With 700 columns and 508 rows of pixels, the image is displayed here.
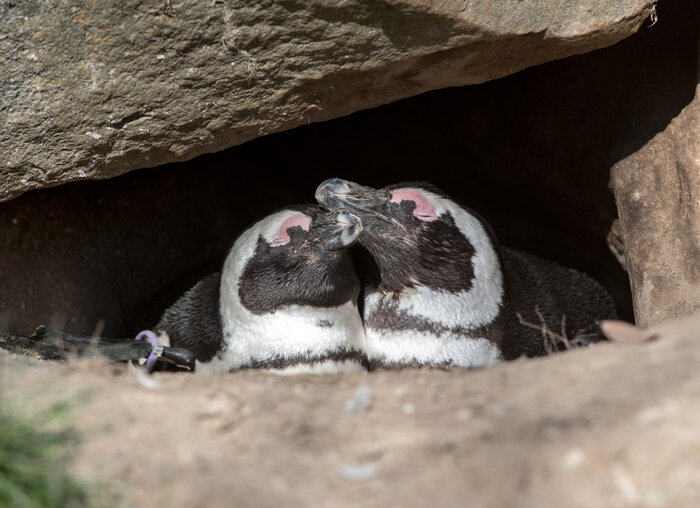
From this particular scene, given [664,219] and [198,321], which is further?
[198,321]

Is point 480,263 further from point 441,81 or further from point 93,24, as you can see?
point 93,24

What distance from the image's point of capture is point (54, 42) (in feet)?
6.28

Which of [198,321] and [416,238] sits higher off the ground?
[416,238]

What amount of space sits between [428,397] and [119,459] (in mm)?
558

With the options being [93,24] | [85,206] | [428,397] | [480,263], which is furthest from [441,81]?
[85,206]

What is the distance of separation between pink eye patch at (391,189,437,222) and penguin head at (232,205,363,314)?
17cm

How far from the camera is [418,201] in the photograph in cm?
260

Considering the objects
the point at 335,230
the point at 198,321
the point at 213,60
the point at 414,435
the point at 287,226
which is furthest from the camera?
the point at 198,321

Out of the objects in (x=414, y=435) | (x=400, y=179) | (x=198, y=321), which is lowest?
(x=414, y=435)

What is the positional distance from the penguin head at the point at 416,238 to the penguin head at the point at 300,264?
0.25 ft

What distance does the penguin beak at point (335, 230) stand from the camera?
2.48 m

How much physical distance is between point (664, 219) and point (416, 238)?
31.9 inches

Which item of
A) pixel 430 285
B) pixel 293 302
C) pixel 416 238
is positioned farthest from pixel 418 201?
pixel 293 302

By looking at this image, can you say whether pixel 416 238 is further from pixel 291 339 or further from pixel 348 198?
pixel 291 339
